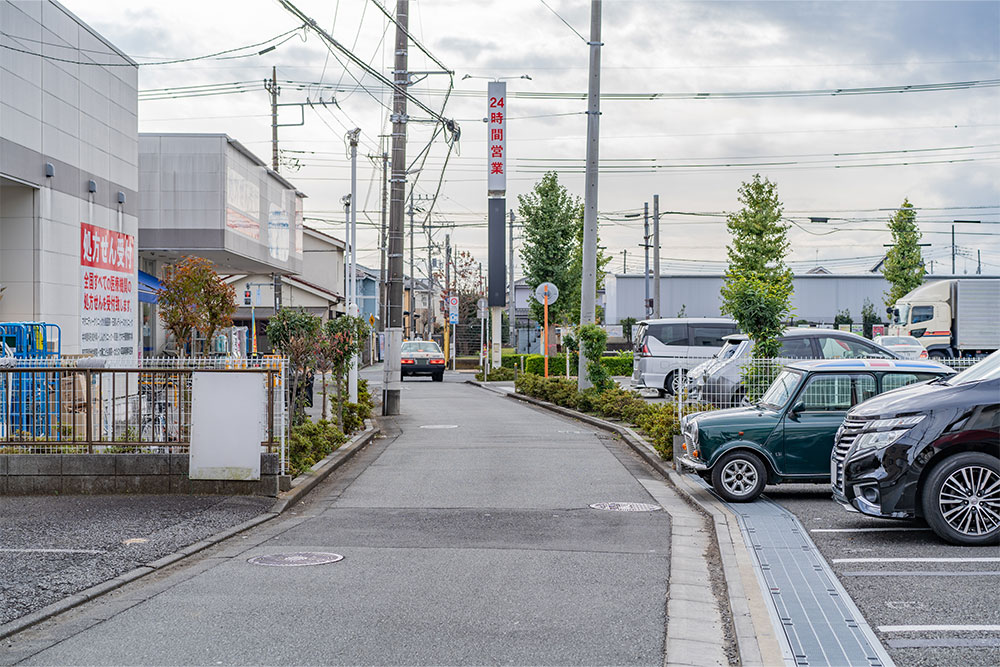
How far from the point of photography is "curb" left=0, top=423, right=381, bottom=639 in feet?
20.6

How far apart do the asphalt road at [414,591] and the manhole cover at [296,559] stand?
0.13 m

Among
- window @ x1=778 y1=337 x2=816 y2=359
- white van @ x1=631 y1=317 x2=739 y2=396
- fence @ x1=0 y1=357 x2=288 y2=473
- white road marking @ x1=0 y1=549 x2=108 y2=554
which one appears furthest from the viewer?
white van @ x1=631 y1=317 x2=739 y2=396

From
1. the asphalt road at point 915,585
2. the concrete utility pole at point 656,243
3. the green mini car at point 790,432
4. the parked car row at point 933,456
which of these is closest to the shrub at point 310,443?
the green mini car at point 790,432

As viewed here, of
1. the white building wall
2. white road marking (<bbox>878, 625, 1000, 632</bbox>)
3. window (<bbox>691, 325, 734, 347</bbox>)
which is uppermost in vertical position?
the white building wall

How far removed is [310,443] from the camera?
45.2ft

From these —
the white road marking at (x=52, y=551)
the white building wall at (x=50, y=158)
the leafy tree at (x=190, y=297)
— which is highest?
the white building wall at (x=50, y=158)

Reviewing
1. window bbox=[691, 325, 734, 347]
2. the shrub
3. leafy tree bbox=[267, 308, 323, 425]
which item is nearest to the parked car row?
the shrub

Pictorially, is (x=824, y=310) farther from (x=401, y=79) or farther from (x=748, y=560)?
(x=748, y=560)

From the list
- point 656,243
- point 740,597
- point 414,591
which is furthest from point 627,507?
point 656,243

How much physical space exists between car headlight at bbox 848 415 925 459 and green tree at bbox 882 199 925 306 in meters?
50.9

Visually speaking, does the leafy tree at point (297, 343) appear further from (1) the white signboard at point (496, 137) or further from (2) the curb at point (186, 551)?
(1) the white signboard at point (496, 137)

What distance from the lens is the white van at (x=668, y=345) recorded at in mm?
28531

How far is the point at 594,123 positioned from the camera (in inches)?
909

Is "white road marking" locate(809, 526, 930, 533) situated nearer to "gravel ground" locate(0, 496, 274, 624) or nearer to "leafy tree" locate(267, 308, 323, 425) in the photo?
"gravel ground" locate(0, 496, 274, 624)
